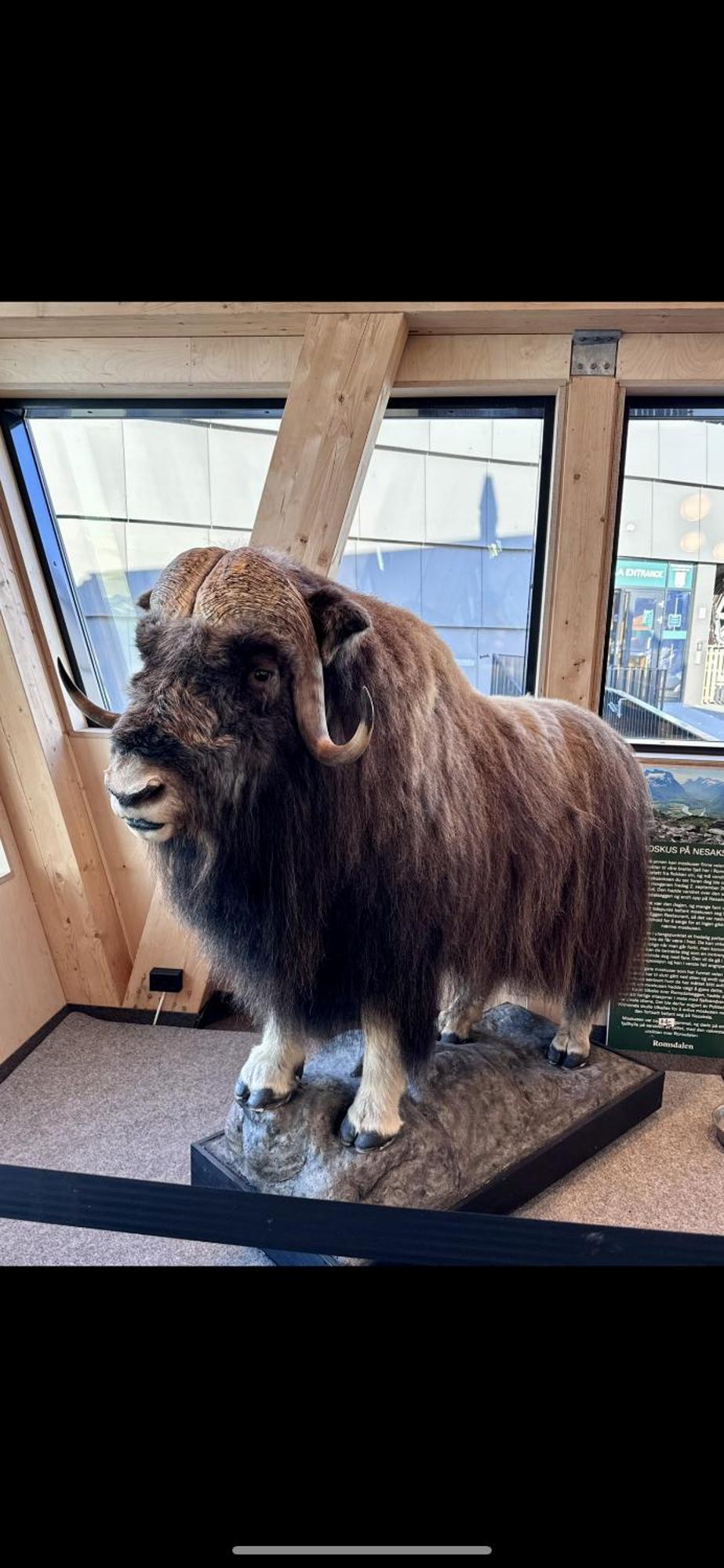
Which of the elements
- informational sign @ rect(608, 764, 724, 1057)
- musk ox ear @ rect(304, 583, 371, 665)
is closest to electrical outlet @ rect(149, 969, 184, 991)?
informational sign @ rect(608, 764, 724, 1057)

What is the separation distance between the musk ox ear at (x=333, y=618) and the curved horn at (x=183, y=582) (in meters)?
0.19

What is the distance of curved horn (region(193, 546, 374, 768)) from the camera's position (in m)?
1.48

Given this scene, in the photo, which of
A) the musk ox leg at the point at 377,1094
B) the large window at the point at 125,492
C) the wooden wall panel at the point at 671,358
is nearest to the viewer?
the musk ox leg at the point at 377,1094

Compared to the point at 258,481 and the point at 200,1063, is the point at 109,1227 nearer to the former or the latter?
the point at 200,1063

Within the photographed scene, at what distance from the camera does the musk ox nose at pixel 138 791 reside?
1.38m

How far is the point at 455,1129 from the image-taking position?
79.3 inches

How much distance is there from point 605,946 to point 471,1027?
1.53ft

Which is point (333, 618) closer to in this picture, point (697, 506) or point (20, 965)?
point (697, 506)

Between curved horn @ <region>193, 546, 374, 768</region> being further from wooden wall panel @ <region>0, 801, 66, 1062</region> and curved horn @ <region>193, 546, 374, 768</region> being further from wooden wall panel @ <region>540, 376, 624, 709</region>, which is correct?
wooden wall panel @ <region>0, 801, 66, 1062</region>

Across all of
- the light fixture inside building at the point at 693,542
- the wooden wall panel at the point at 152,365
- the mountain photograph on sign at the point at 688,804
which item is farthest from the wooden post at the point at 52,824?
the light fixture inside building at the point at 693,542

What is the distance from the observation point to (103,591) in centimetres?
331

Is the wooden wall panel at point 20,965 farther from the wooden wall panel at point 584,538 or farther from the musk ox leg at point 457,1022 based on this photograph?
the wooden wall panel at point 584,538

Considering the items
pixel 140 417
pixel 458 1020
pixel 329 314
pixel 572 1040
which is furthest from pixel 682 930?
pixel 140 417

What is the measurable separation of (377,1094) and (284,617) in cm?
106
